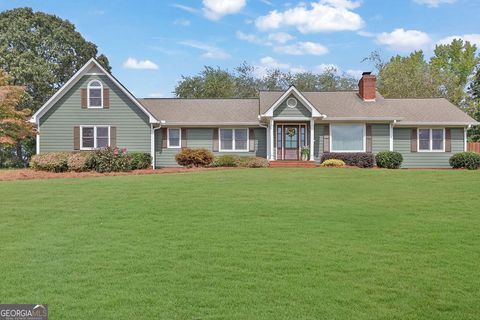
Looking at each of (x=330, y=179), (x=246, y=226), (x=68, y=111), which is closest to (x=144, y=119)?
(x=68, y=111)

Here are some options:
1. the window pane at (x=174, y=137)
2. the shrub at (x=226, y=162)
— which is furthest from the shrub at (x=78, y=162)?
the shrub at (x=226, y=162)

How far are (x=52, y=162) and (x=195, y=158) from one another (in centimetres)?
692

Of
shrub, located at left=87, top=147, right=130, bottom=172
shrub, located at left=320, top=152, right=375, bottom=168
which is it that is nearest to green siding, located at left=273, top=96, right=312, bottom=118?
shrub, located at left=320, top=152, right=375, bottom=168

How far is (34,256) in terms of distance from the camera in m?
7.06

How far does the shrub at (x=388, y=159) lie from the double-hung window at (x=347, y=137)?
123 cm

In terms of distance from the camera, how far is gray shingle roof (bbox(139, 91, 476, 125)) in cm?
2734

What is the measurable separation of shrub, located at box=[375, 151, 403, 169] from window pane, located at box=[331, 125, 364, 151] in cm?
135

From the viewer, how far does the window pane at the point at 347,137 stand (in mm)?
27109

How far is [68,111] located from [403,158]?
19.2 m

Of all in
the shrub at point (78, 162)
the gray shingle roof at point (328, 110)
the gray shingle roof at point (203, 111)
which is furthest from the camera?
the gray shingle roof at point (203, 111)

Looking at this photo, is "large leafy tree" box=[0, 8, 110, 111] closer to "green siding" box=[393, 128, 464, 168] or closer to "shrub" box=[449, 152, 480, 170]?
"green siding" box=[393, 128, 464, 168]

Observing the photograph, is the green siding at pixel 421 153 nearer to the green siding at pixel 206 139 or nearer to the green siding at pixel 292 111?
the green siding at pixel 292 111

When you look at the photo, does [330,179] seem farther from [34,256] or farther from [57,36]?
[57,36]

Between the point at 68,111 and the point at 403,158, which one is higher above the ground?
the point at 68,111
